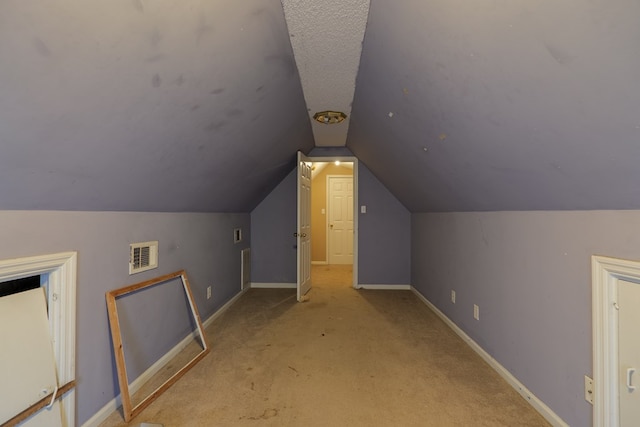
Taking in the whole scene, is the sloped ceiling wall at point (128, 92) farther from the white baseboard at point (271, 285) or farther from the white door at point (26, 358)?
the white baseboard at point (271, 285)

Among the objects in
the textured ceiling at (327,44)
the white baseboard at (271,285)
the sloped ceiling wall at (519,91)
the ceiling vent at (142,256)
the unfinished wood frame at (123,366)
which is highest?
the textured ceiling at (327,44)

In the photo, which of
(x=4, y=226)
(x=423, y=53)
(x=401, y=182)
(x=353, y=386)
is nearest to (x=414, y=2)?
(x=423, y=53)

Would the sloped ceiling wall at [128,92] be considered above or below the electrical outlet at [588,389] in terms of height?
above

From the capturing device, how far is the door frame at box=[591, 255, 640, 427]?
133 centimetres

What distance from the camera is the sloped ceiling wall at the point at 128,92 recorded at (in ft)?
2.94

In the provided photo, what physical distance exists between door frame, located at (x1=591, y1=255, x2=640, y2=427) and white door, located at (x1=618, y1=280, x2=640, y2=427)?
0.05 feet

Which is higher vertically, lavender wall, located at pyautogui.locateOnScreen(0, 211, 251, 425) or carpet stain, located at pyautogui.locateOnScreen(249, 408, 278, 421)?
lavender wall, located at pyautogui.locateOnScreen(0, 211, 251, 425)

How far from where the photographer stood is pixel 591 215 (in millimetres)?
1418

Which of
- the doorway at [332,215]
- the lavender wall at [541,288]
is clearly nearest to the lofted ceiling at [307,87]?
the lavender wall at [541,288]

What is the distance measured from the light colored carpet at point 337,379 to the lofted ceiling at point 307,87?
1.24 metres

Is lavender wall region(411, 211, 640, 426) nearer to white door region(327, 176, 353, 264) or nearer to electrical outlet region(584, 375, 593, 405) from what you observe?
electrical outlet region(584, 375, 593, 405)

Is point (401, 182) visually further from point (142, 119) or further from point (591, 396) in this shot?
point (142, 119)

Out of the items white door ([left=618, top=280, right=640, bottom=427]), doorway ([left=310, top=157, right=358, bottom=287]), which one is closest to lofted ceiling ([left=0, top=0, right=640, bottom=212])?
white door ([left=618, top=280, right=640, bottom=427])

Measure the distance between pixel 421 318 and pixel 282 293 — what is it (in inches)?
78.1
